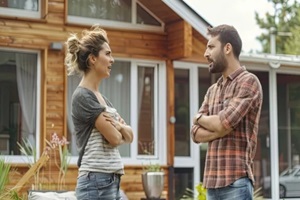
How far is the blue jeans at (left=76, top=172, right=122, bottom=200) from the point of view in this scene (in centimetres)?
365

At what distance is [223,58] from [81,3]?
590cm

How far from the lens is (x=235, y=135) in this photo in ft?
12.1

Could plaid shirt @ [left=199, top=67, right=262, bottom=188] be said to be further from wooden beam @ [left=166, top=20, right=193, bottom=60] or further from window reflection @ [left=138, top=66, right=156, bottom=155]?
window reflection @ [left=138, top=66, right=156, bottom=155]

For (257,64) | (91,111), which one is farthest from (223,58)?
(257,64)

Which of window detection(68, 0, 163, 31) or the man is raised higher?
window detection(68, 0, 163, 31)

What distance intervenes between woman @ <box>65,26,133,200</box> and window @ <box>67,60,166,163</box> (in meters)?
5.58

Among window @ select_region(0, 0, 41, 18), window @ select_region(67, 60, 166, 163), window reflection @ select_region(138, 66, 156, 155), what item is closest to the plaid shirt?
window @ select_region(0, 0, 41, 18)

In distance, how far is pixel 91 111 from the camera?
376 cm

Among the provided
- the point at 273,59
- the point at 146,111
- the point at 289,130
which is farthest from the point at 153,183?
the point at 289,130

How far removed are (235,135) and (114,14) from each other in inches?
244

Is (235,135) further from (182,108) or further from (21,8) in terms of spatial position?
(182,108)

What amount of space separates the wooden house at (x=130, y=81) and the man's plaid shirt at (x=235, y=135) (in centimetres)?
526

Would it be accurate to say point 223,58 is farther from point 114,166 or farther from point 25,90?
point 25,90

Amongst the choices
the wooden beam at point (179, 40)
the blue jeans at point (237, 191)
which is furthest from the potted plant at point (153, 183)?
the blue jeans at point (237, 191)
